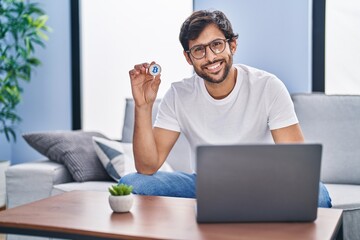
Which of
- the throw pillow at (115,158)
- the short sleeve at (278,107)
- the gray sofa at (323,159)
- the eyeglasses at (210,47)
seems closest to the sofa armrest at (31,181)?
the gray sofa at (323,159)

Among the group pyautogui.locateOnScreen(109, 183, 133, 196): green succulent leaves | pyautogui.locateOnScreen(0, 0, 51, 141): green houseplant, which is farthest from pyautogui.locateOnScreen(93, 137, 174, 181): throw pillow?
pyautogui.locateOnScreen(109, 183, 133, 196): green succulent leaves

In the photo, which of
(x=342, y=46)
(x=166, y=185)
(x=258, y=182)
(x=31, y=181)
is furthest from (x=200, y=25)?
(x=342, y=46)

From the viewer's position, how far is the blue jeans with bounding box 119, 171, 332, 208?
196 centimetres

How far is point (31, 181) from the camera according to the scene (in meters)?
2.84

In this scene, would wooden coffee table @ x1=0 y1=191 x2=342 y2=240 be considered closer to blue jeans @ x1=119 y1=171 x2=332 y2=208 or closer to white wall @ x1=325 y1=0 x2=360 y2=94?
blue jeans @ x1=119 y1=171 x2=332 y2=208

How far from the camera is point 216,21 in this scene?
214 cm

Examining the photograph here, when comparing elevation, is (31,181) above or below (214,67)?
below

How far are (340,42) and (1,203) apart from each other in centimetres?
223

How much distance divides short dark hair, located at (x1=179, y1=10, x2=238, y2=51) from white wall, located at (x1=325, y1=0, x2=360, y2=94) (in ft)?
4.08

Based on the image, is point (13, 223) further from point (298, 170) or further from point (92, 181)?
point (92, 181)

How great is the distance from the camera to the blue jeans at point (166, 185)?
6.42 feet

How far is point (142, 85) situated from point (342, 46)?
1527 mm

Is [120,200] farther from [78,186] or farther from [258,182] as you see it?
[78,186]

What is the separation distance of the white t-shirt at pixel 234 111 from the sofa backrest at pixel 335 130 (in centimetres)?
75
